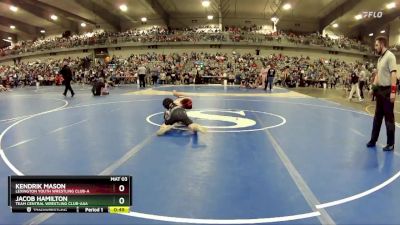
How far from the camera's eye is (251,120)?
27.6 ft

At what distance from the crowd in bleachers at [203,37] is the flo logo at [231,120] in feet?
88.5

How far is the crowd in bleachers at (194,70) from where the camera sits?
2994 cm

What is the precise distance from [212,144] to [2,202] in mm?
3390

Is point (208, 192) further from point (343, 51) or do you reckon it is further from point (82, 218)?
point (343, 51)

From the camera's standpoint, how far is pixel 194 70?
32531 millimetres

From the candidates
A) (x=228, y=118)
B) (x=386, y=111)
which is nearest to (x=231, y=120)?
(x=228, y=118)

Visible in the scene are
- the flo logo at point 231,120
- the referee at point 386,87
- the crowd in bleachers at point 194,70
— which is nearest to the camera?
the referee at point 386,87

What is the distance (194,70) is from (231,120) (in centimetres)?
2459

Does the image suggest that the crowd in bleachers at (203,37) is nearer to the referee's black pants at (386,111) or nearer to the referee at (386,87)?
the referee at (386,87)

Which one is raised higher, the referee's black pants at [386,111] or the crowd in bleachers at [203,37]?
the crowd in bleachers at [203,37]

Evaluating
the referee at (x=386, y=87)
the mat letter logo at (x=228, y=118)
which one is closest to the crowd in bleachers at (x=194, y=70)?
the mat letter logo at (x=228, y=118)

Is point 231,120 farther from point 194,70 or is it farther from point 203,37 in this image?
point 203,37

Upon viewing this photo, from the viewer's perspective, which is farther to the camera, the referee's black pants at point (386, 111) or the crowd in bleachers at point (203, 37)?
the crowd in bleachers at point (203, 37)

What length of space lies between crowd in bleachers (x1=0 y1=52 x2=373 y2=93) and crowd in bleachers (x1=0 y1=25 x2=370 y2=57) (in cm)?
177
